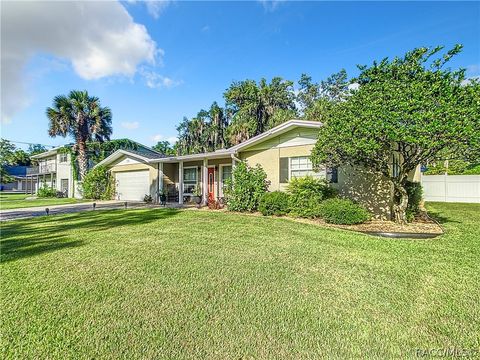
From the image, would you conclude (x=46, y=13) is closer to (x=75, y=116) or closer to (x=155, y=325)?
(x=155, y=325)

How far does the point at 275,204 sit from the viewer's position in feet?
37.3

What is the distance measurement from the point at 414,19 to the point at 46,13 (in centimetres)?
1561

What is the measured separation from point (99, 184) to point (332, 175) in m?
20.4

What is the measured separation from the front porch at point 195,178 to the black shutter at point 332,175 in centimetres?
555

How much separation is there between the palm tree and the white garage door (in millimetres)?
4953

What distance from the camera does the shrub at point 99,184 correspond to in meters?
22.6

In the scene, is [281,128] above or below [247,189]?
above

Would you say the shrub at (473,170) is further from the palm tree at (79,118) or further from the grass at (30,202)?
the palm tree at (79,118)

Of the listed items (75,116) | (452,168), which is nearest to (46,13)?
(75,116)

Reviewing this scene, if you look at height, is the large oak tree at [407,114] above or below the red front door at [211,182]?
above

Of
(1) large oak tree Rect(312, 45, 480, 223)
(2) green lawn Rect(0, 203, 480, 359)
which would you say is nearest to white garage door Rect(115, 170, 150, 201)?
(2) green lawn Rect(0, 203, 480, 359)

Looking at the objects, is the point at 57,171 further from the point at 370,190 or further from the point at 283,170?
the point at 370,190

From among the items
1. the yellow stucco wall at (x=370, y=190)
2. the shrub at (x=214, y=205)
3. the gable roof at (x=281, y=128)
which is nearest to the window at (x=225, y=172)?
the shrub at (x=214, y=205)

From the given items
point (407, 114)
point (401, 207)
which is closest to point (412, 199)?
point (401, 207)
